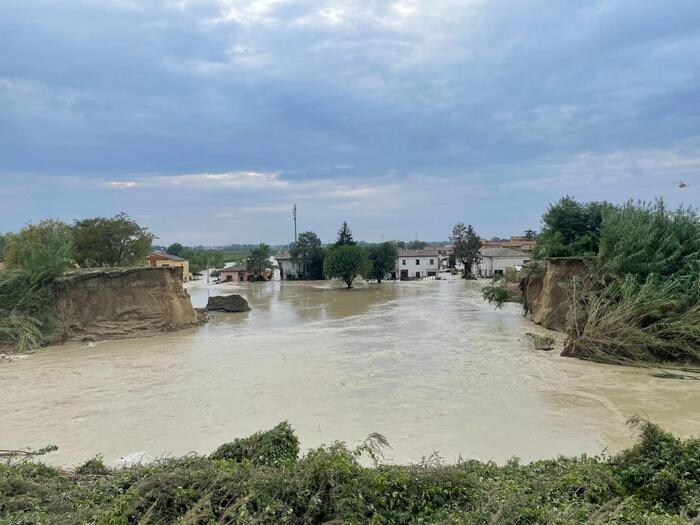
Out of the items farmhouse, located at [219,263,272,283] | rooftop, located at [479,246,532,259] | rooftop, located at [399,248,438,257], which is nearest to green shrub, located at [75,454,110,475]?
rooftop, located at [479,246,532,259]

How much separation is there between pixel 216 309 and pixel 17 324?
43.0 feet

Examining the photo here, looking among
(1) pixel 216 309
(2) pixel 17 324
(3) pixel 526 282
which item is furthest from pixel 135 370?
(3) pixel 526 282

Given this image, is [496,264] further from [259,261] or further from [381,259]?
[259,261]

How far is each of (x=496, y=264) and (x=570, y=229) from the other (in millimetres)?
42550

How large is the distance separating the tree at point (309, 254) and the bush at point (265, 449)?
2281 inches

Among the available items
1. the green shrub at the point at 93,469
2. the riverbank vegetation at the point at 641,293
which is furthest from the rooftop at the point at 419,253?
the green shrub at the point at 93,469

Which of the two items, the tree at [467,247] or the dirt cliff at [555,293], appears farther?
the tree at [467,247]

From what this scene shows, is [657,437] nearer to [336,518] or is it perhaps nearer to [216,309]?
[336,518]

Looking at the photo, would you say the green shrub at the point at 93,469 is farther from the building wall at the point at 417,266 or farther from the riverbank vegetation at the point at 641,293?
the building wall at the point at 417,266

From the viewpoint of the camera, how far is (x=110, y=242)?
3453 cm

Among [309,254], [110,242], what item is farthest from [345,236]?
[110,242]

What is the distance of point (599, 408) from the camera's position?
922 centimetres

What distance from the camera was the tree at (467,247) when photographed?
64.9m

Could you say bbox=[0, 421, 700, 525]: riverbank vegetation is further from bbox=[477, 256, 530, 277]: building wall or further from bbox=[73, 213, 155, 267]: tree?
bbox=[477, 256, 530, 277]: building wall
